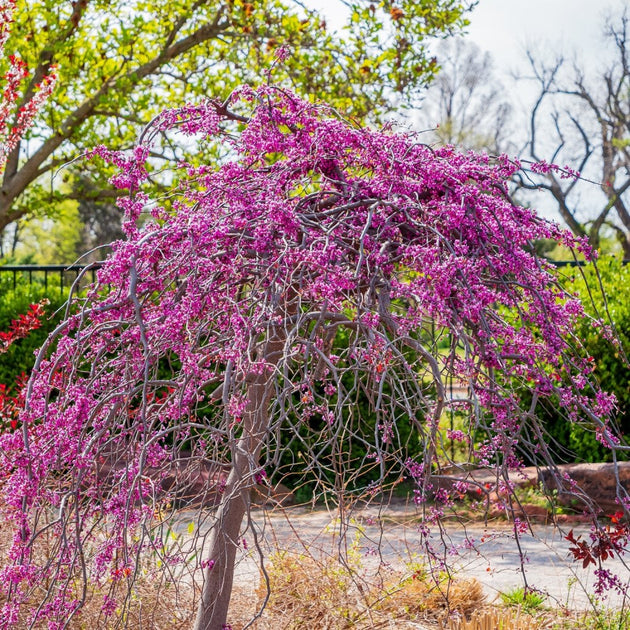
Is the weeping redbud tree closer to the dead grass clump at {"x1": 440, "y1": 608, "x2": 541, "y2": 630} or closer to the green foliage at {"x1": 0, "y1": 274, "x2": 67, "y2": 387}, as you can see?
the dead grass clump at {"x1": 440, "y1": 608, "x2": 541, "y2": 630}

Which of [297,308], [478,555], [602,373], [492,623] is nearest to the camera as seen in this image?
[297,308]

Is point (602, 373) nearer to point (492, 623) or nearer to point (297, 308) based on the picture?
point (492, 623)

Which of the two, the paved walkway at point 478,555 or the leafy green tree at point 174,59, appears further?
the leafy green tree at point 174,59

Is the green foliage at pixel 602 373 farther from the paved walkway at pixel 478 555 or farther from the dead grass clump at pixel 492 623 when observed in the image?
the dead grass clump at pixel 492 623

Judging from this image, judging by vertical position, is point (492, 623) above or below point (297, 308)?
below

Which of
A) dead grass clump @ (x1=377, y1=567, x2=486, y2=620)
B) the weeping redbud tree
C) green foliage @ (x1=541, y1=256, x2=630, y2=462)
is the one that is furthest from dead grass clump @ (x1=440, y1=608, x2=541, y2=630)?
green foliage @ (x1=541, y1=256, x2=630, y2=462)

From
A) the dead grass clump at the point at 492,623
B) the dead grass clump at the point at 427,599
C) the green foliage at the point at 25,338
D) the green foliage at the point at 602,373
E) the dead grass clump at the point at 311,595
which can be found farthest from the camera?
the green foliage at the point at 25,338

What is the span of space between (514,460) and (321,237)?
36.1 inches

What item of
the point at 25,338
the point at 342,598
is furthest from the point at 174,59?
the point at 342,598

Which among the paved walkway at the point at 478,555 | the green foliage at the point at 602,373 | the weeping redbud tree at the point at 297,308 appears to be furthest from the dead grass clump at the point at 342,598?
the green foliage at the point at 602,373

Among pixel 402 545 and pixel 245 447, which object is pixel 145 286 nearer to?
pixel 245 447

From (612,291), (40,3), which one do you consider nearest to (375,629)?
(612,291)

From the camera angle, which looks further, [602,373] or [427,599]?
[602,373]

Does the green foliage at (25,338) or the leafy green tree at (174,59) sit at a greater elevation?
the leafy green tree at (174,59)
